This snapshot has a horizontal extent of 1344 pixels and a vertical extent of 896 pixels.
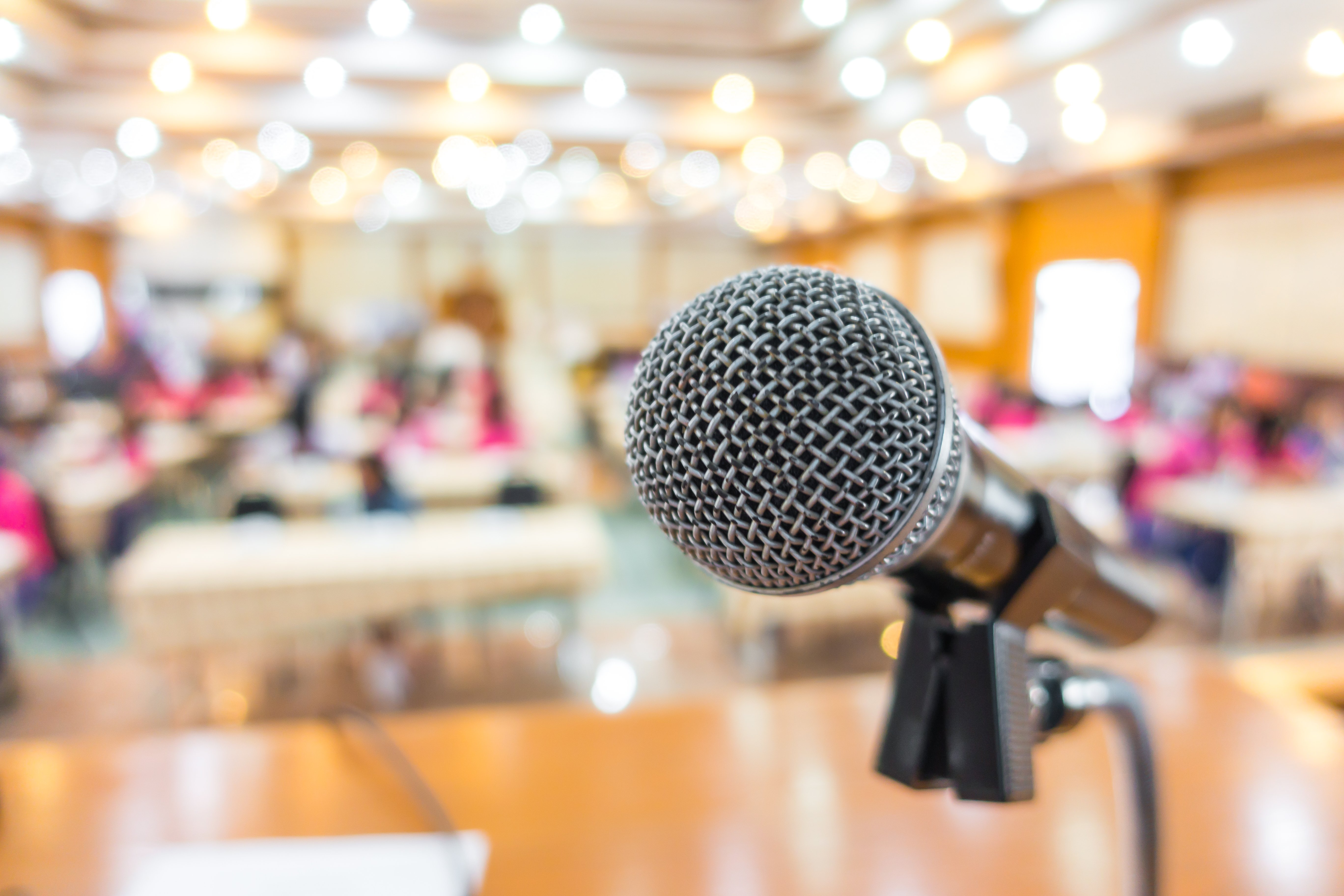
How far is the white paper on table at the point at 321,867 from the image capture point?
0.94 meters

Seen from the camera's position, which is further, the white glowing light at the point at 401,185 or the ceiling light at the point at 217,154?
the white glowing light at the point at 401,185

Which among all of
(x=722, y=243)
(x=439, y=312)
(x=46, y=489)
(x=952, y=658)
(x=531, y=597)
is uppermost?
(x=722, y=243)

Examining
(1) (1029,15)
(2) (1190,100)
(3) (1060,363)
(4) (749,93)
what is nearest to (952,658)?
(1) (1029,15)

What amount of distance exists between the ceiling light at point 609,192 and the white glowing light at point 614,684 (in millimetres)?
8099

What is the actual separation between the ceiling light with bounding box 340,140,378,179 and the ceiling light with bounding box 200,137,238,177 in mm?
996

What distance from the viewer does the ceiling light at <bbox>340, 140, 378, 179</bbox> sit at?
24.9ft

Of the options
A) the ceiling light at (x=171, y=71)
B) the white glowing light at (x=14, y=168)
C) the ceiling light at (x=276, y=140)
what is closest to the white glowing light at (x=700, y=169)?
the ceiling light at (x=276, y=140)

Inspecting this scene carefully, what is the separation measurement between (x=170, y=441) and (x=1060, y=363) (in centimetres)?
945

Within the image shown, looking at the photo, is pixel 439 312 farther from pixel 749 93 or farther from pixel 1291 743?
pixel 1291 743

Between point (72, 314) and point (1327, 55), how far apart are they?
55.7 ft

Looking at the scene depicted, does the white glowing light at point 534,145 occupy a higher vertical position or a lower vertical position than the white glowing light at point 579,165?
lower

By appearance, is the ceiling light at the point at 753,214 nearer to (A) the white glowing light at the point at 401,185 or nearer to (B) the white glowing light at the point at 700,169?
(B) the white glowing light at the point at 700,169

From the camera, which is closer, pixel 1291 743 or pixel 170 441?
pixel 1291 743

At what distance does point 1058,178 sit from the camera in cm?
865
